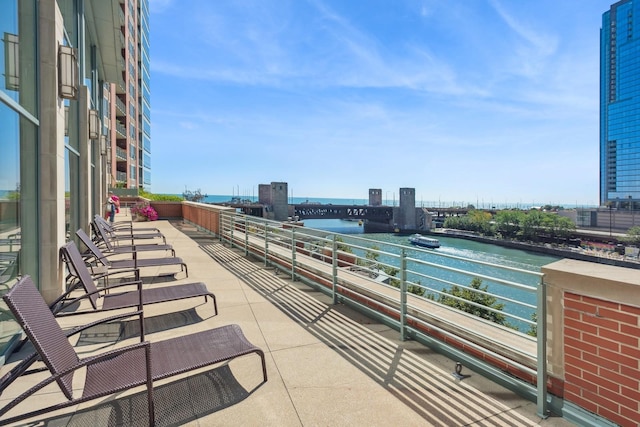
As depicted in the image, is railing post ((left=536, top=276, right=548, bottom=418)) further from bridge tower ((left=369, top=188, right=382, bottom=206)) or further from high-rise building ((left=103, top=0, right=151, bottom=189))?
bridge tower ((left=369, top=188, right=382, bottom=206))

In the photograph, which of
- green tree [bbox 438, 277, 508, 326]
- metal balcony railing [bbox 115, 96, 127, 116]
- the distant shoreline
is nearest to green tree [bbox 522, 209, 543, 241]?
the distant shoreline

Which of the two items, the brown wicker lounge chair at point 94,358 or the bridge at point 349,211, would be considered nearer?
the brown wicker lounge chair at point 94,358

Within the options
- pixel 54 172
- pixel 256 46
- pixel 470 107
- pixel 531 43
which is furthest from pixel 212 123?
pixel 54 172

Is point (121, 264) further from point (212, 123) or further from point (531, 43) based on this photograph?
point (212, 123)

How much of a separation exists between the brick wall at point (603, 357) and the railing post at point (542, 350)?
0.13 m

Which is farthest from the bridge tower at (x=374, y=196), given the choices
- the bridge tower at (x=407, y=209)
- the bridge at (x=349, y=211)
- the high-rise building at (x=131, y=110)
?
the high-rise building at (x=131, y=110)

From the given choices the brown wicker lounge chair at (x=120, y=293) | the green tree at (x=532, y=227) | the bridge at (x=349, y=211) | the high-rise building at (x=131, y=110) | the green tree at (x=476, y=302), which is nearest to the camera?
the green tree at (x=476, y=302)

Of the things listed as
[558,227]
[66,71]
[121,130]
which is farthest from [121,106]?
[558,227]

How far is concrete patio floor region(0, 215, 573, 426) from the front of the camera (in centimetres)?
251

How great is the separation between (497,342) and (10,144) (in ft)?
17.2

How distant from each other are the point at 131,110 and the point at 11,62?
42.9m

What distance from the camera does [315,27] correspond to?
1745 centimetres

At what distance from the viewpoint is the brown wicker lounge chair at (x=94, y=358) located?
6.54ft

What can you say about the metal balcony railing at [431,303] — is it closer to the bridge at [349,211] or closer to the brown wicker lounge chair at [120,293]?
the brown wicker lounge chair at [120,293]
